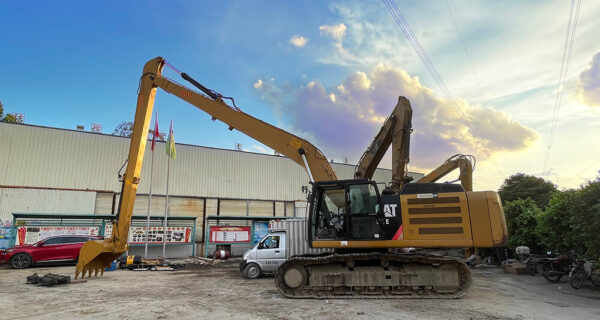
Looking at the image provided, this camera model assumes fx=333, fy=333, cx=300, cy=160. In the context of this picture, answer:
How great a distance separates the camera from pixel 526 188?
91.1 ft

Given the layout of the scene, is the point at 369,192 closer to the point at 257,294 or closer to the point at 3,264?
the point at 257,294

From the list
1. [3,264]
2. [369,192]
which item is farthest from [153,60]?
[3,264]

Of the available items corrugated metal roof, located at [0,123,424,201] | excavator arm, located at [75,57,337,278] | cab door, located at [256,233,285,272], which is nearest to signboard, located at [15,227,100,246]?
corrugated metal roof, located at [0,123,424,201]

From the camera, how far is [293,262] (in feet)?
27.3

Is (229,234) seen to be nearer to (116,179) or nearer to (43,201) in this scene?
(116,179)

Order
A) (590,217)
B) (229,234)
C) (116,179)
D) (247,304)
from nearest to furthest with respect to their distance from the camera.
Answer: (247,304) → (590,217) → (229,234) → (116,179)

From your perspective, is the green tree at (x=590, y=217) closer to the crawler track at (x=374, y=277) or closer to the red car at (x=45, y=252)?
the crawler track at (x=374, y=277)

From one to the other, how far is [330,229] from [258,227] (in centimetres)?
1454

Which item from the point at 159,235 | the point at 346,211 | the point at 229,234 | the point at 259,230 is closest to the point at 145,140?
the point at 346,211

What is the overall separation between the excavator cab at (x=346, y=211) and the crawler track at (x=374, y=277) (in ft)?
1.77

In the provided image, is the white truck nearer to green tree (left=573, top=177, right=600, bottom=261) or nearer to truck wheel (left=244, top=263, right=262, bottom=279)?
truck wheel (left=244, top=263, right=262, bottom=279)

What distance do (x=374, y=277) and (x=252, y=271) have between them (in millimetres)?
5896

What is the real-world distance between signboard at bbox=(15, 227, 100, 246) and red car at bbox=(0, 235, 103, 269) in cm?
188

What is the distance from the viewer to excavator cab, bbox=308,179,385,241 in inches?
323
